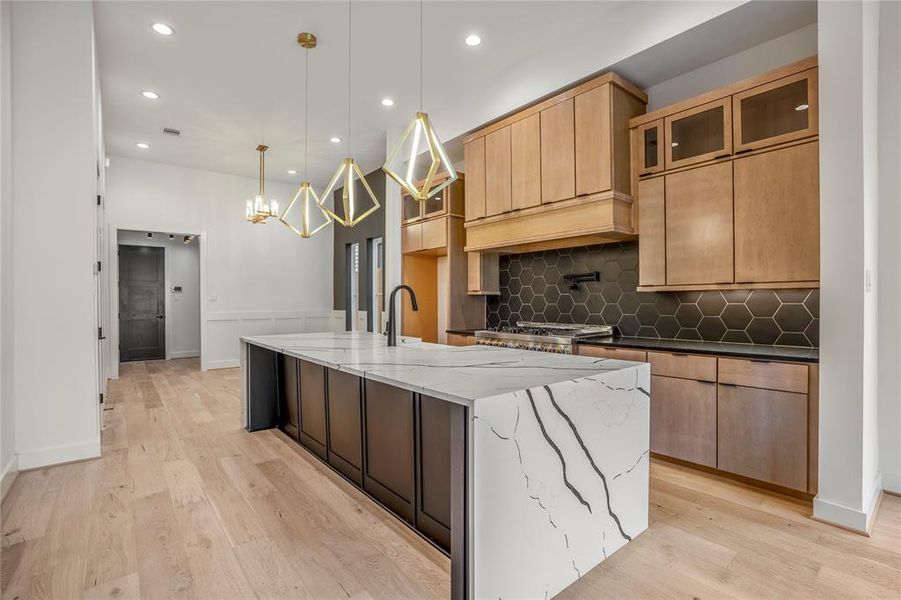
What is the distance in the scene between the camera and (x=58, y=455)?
294 cm

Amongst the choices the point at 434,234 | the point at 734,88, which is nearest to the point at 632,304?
the point at 734,88

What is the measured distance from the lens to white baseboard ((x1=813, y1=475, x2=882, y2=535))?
2098 mm

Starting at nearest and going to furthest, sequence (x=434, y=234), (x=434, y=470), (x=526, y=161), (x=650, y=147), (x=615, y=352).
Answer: (x=434, y=470) < (x=615, y=352) < (x=650, y=147) < (x=526, y=161) < (x=434, y=234)

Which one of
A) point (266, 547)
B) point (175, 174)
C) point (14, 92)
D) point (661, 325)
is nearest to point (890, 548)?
point (661, 325)

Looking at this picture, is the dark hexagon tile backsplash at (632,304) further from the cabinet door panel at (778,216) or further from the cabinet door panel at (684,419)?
the cabinet door panel at (684,419)

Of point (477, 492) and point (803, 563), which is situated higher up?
point (477, 492)

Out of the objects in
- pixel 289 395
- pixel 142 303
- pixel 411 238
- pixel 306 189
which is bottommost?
pixel 289 395

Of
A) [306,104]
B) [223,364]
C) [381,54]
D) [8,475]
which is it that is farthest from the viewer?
[223,364]

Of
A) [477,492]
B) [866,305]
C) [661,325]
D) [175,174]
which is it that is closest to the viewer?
[477,492]

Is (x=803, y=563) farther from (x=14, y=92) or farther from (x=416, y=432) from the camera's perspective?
(x=14, y=92)

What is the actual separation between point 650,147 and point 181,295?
28.0 ft

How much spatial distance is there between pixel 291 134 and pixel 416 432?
4.65m

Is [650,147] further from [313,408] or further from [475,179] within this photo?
[313,408]

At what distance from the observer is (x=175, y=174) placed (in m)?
6.63
